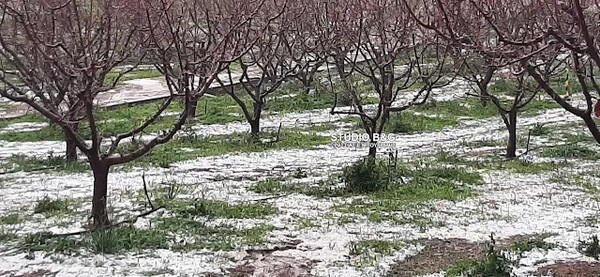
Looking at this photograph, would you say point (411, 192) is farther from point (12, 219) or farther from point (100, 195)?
point (12, 219)

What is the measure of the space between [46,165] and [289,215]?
16.5ft

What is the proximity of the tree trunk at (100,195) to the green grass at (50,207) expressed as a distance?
3.22 ft

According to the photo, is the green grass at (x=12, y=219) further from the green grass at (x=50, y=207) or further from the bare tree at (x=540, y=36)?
the bare tree at (x=540, y=36)

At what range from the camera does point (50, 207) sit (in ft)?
24.2

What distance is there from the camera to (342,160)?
1108 centimetres

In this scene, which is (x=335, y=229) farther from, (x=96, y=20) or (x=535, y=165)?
(x=96, y=20)

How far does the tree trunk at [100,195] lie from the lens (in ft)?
21.2

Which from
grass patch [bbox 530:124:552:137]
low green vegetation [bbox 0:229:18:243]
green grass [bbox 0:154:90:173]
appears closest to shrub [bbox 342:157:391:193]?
low green vegetation [bbox 0:229:18:243]

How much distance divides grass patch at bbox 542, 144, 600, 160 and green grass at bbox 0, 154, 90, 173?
24.4 ft

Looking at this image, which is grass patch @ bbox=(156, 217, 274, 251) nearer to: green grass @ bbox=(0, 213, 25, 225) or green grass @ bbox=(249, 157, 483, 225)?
green grass @ bbox=(249, 157, 483, 225)

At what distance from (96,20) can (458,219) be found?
292 inches

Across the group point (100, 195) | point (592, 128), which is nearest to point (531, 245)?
point (592, 128)

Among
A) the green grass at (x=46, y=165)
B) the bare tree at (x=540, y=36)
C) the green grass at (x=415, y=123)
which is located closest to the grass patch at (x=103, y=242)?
the bare tree at (x=540, y=36)

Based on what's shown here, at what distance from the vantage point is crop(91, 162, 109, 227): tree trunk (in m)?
6.45
